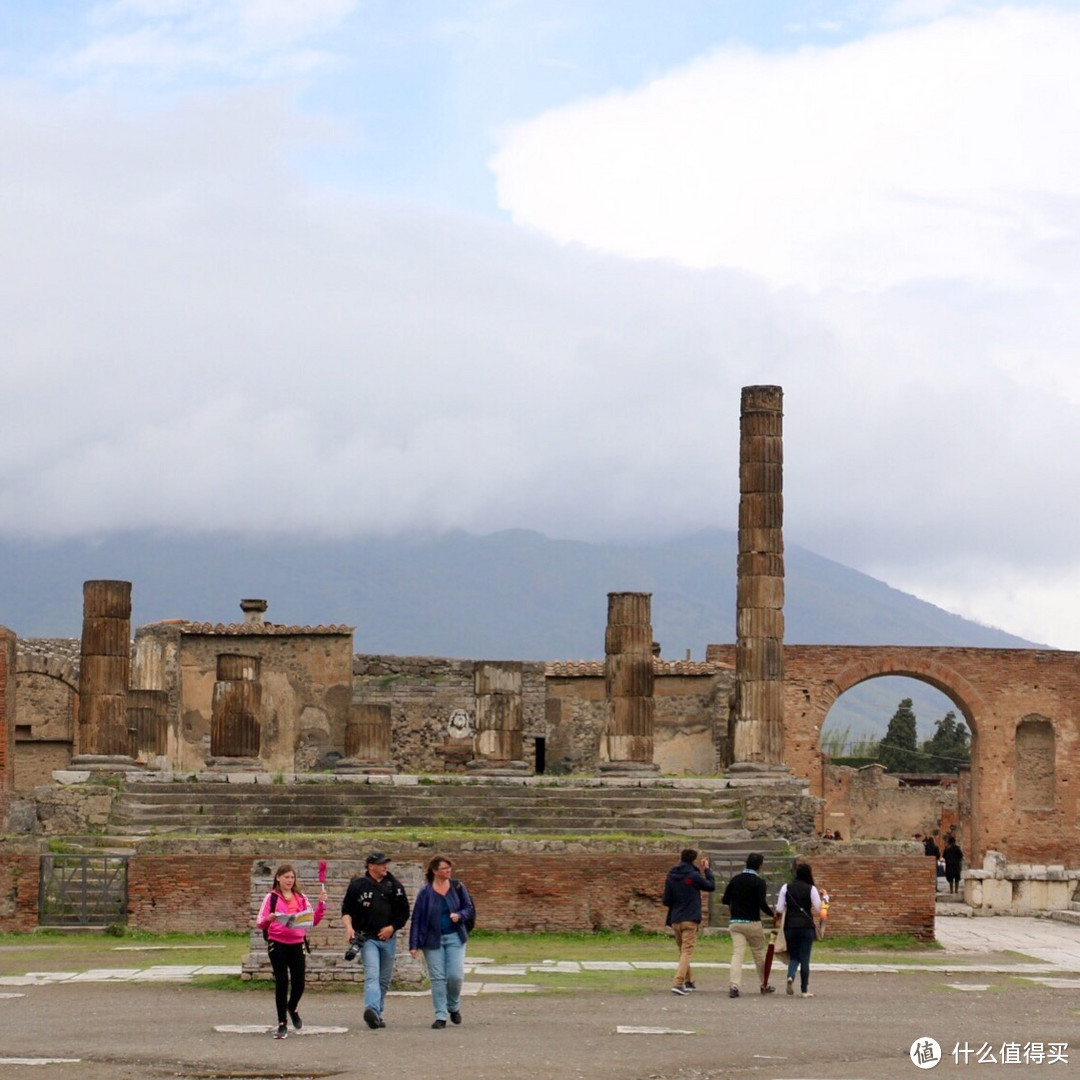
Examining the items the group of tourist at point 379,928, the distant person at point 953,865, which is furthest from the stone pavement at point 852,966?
the distant person at point 953,865

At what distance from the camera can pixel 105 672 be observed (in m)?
29.5

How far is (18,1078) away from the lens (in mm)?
10883

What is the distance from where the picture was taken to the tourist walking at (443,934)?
13328mm

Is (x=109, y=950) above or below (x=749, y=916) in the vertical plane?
below

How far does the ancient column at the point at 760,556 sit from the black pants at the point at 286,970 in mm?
17406

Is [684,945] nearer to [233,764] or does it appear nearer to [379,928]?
[379,928]

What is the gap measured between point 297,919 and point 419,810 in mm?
12427

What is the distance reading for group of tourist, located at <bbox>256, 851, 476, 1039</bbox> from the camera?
13.1m

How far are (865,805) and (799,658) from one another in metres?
12.9

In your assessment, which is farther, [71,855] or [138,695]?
[138,695]

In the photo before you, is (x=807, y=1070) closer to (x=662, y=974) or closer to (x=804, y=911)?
(x=804, y=911)

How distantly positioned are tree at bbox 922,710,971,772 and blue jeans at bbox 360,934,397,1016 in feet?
206

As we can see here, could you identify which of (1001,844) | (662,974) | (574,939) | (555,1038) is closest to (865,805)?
(1001,844)

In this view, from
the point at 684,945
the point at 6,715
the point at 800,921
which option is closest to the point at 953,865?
the point at 6,715
